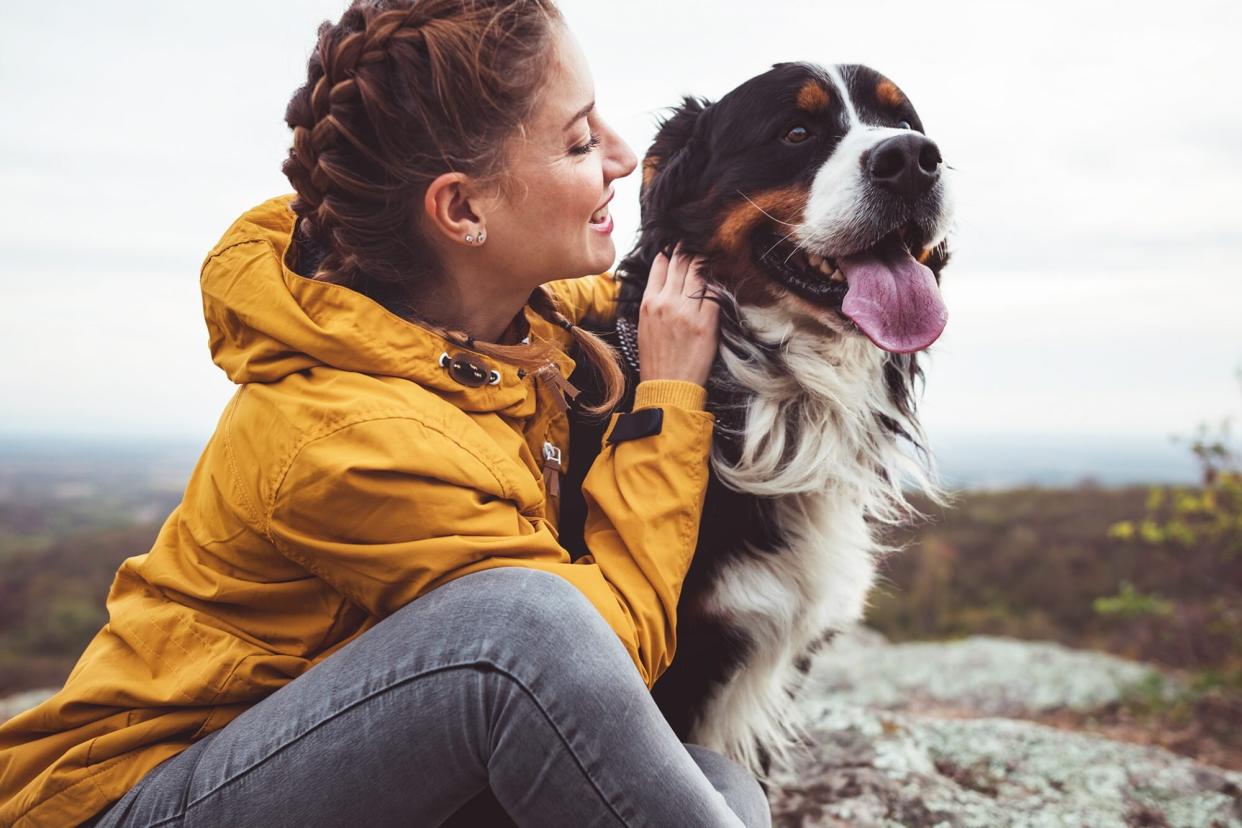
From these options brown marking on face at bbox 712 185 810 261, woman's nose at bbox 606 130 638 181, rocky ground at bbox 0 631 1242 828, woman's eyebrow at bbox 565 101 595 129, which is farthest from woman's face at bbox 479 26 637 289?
rocky ground at bbox 0 631 1242 828

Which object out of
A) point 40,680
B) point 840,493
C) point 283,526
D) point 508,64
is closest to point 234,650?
point 283,526

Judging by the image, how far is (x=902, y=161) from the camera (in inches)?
80.4

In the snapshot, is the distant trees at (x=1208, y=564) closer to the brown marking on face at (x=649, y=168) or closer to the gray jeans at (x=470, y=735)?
the brown marking on face at (x=649, y=168)

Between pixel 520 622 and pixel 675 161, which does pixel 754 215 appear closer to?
pixel 675 161

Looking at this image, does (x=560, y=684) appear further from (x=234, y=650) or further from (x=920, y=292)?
(x=920, y=292)

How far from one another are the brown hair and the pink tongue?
0.82 metres

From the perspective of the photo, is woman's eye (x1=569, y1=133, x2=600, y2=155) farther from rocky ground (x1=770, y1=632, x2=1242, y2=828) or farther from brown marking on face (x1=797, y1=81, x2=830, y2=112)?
rocky ground (x1=770, y1=632, x2=1242, y2=828)

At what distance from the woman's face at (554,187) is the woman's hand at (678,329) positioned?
10.9 inches

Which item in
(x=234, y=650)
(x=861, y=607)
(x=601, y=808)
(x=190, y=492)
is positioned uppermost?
(x=190, y=492)

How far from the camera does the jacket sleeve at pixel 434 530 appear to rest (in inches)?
56.5

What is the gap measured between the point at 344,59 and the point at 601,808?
131 centimetres

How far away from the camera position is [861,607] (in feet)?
7.94

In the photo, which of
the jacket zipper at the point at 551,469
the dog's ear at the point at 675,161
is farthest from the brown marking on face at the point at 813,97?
the jacket zipper at the point at 551,469

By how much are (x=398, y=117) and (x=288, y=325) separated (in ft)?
1.39
